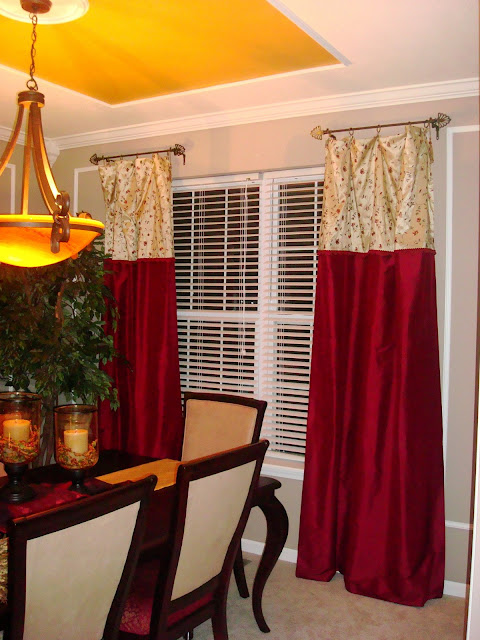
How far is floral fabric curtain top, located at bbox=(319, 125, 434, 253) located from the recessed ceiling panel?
557 mm

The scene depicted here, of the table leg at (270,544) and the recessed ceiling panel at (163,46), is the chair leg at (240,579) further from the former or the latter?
the recessed ceiling panel at (163,46)

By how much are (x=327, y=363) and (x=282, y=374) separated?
0.52 m

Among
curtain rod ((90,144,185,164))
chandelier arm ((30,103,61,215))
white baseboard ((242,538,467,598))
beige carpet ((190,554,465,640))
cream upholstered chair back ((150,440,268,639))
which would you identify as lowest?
beige carpet ((190,554,465,640))

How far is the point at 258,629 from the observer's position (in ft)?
9.93

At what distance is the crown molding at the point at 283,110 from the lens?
332 centimetres

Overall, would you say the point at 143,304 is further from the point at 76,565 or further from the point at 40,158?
the point at 76,565

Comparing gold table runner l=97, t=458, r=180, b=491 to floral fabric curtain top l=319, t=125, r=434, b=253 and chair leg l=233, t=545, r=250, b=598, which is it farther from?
Result: floral fabric curtain top l=319, t=125, r=434, b=253

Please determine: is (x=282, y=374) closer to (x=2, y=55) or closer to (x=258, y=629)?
(x=258, y=629)

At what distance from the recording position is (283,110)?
3738mm

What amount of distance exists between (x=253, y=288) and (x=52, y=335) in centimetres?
128

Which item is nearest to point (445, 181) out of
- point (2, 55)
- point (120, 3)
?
point (120, 3)

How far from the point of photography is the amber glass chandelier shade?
83.1 inches

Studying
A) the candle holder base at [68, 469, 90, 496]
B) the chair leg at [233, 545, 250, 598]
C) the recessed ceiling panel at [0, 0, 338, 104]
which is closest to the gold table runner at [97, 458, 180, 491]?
the candle holder base at [68, 469, 90, 496]

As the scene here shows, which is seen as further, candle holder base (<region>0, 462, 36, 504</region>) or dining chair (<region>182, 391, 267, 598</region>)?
dining chair (<region>182, 391, 267, 598</region>)
